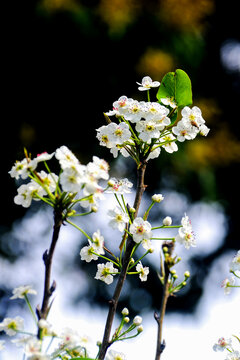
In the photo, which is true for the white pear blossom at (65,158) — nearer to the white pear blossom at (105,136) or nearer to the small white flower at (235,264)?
the white pear blossom at (105,136)

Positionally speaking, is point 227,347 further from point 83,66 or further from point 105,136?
point 83,66

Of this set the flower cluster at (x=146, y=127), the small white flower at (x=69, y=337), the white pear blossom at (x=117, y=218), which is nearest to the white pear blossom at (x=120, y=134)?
the flower cluster at (x=146, y=127)

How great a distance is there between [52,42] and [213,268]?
7.28ft

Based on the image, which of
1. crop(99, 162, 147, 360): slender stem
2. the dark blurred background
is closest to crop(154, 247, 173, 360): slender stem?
crop(99, 162, 147, 360): slender stem

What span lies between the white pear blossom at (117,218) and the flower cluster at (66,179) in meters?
0.08

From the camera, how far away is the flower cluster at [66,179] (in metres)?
0.60

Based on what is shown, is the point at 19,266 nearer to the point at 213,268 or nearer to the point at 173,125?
the point at 213,268

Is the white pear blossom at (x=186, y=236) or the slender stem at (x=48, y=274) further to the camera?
the white pear blossom at (x=186, y=236)

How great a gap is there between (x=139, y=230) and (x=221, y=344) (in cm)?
31

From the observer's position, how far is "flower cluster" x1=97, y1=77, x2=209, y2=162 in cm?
79

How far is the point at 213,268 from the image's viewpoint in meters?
4.21

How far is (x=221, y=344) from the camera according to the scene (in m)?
0.90

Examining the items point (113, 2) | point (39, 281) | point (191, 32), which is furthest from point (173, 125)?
point (39, 281)

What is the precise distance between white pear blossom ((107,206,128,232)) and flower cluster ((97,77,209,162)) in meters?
0.10
